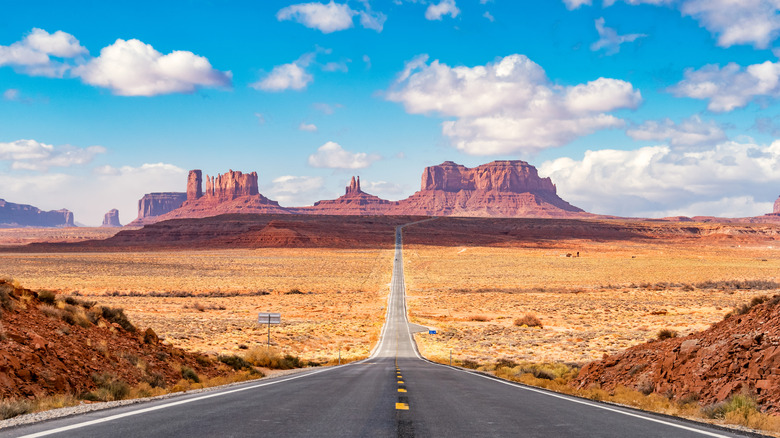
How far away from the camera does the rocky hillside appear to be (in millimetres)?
10023

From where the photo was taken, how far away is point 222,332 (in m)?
36.9

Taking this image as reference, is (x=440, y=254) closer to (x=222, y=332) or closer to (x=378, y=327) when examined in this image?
(x=378, y=327)

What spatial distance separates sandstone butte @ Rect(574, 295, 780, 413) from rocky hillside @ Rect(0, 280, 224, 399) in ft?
38.1

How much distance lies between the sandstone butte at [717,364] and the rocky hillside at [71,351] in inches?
458

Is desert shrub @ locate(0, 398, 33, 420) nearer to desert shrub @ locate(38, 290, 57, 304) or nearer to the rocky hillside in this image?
the rocky hillside

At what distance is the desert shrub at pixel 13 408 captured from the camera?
7.61 meters

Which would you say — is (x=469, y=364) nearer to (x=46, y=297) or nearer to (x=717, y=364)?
(x=717, y=364)

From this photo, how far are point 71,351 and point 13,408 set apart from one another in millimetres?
4421

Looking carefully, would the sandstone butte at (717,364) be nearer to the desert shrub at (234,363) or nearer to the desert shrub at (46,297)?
the desert shrub at (234,363)

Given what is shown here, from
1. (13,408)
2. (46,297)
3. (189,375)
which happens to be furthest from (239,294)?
(13,408)

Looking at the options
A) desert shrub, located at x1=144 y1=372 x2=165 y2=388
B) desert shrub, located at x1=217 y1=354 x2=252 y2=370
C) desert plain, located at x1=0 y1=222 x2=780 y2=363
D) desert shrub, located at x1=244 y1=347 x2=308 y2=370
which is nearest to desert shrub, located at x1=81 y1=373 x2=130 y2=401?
desert shrub, located at x1=144 y1=372 x2=165 y2=388

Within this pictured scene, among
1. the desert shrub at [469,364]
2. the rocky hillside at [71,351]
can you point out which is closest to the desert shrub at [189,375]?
the rocky hillside at [71,351]

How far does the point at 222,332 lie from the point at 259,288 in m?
33.3

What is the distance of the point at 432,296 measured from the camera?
65188 mm
